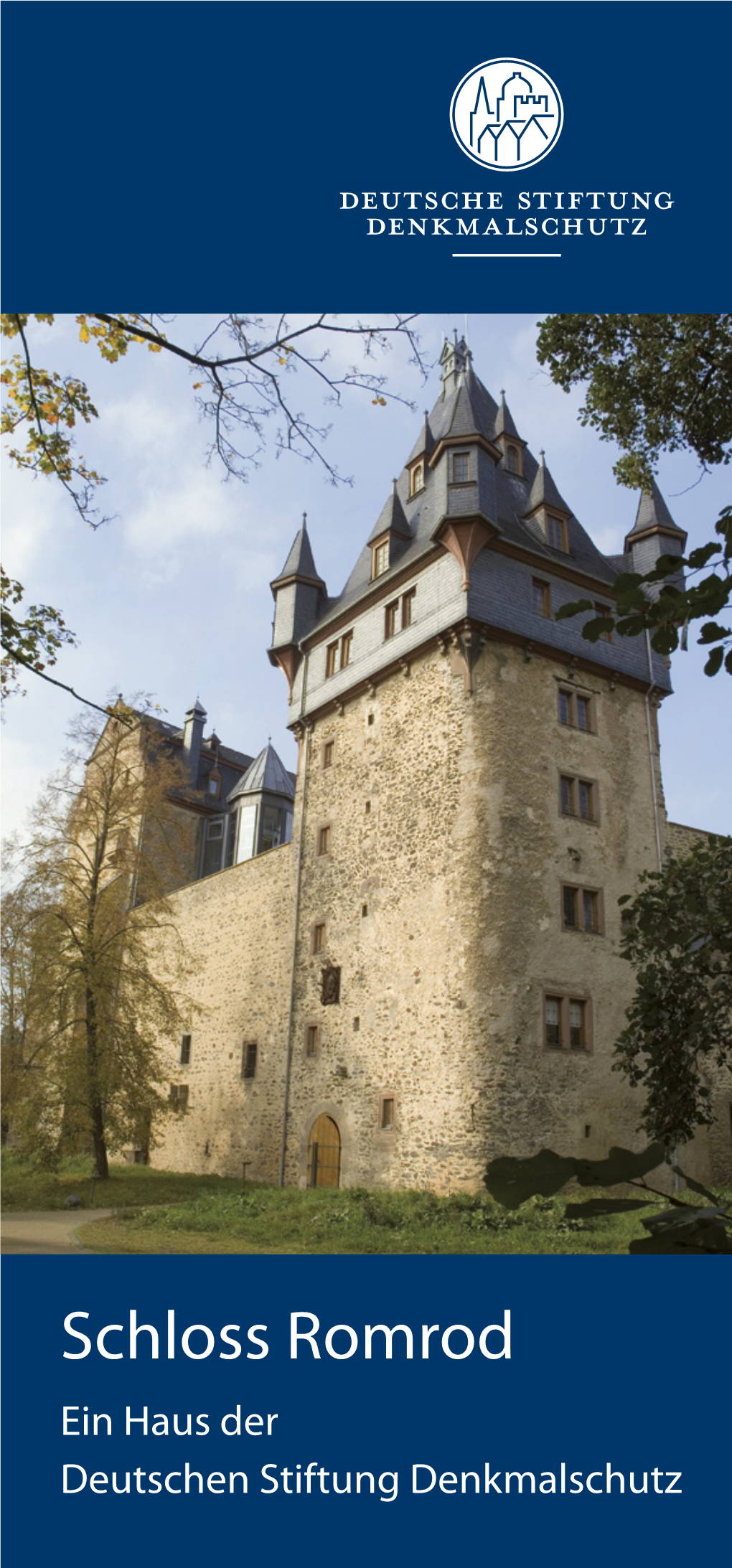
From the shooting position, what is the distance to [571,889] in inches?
740

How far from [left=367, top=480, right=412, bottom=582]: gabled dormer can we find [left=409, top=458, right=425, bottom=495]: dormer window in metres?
0.58

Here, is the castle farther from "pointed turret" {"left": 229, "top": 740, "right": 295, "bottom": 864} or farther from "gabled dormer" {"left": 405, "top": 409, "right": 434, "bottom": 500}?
"pointed turret" {"left": 229, "top": 740, "right": 295, "bottom": 864}

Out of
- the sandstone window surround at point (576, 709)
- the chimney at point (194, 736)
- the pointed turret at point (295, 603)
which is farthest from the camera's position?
the chimney at point (194, 736)

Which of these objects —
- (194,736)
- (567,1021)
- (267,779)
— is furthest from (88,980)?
(194,736)

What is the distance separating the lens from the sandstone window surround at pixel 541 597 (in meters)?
20.4

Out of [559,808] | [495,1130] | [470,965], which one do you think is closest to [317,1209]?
[495,1130]

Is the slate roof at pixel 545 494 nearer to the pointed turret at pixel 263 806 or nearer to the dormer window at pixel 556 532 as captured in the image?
the dormer window at pixel 556 532

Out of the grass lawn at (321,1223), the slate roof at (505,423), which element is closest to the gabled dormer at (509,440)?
the slate roof at (505,423)

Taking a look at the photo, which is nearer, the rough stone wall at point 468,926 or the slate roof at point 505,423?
the rough stone wall at point 468,926

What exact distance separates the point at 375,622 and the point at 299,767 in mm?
3893

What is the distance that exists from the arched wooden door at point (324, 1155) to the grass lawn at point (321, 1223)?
0.73 meters

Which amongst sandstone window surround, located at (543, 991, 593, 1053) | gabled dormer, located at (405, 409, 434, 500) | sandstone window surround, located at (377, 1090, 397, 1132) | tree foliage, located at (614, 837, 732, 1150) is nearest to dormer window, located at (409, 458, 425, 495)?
gabled dormer, located at (405, 409, 434, 500)

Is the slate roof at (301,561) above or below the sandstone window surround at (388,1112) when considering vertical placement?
above

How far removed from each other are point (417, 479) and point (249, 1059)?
44.7 ft
